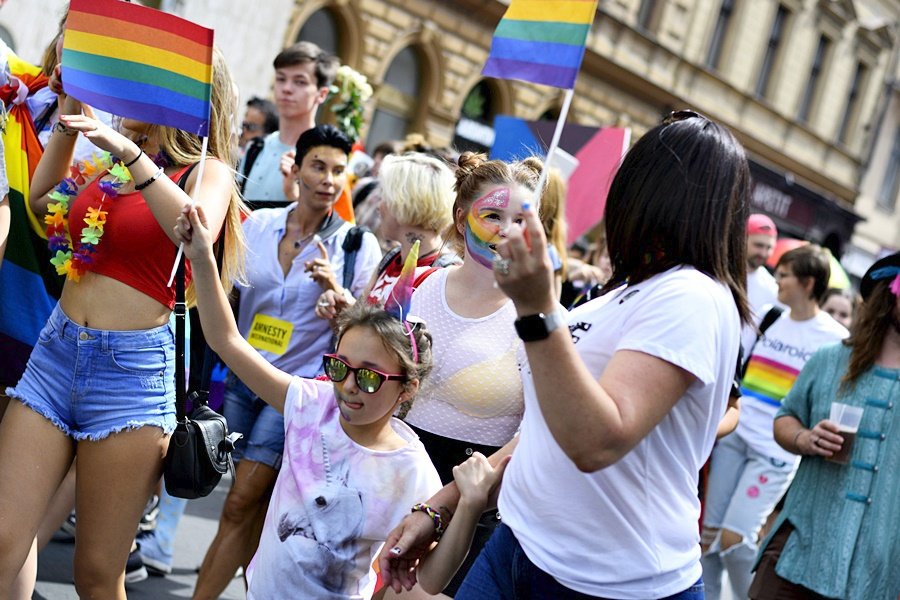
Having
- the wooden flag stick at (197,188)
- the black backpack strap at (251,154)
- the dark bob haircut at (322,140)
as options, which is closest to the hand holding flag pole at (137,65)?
the wooden flag stick at (197,188)

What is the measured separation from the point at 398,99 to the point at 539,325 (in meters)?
15.8

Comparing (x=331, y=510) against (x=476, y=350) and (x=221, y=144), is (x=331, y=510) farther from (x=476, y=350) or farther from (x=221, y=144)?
(x=221, y=144)

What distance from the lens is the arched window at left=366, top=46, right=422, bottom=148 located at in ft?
56.0

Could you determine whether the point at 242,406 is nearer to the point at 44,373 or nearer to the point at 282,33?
the point at 44,373

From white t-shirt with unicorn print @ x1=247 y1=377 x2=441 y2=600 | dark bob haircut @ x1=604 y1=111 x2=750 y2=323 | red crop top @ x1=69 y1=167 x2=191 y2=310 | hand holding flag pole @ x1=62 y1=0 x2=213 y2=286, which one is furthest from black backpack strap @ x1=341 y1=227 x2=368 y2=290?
dark bob haircut @ x1=604 y1=111 x2=750 y2=323

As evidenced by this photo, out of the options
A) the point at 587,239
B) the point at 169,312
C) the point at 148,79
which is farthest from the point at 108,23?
the point at 587,239

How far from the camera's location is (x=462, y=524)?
101 inches

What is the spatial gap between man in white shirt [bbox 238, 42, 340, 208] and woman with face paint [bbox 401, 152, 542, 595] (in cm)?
243

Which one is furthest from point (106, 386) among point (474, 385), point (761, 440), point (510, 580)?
point (761, 440)

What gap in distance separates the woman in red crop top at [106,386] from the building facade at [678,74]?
9002mm

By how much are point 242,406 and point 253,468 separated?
294 mm

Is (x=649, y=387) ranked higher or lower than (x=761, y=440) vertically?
higher

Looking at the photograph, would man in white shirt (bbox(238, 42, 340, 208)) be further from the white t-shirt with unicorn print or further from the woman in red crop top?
the white t-shirt with unicorn print

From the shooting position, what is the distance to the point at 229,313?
9.73 feet
